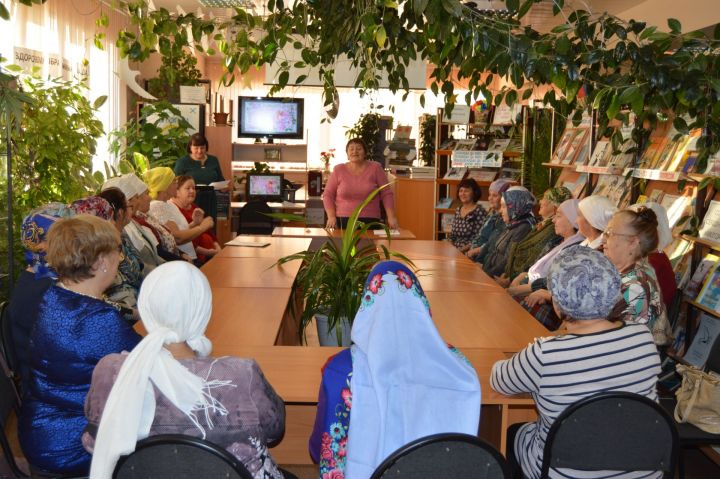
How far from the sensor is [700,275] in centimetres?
496

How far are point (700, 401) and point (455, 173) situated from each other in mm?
6826

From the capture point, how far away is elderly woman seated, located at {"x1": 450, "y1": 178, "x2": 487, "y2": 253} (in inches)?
269

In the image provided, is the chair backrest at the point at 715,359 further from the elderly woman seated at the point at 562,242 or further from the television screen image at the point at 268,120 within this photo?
the television screen image at the point at 268,120

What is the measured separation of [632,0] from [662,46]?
5.89 m

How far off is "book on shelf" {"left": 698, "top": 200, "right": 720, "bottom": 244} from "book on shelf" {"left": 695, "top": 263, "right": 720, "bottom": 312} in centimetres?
18

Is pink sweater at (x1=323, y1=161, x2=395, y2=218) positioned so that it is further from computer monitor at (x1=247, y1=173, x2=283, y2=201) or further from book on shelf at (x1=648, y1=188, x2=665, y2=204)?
computer monitor at (x1=247, y1=173, x2=283, y2=201)

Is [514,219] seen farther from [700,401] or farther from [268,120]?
[268,120]

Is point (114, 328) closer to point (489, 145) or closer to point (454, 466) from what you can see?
point (454, 466)

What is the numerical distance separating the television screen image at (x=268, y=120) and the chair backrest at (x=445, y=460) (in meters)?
8.89

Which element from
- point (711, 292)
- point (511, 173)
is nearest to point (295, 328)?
point (711, 292)

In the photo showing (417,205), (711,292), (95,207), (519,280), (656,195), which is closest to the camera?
(95,207)

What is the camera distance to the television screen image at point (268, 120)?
10.5 meters

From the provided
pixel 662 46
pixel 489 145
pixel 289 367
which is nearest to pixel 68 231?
pixel 289 367

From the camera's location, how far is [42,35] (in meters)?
7.72
